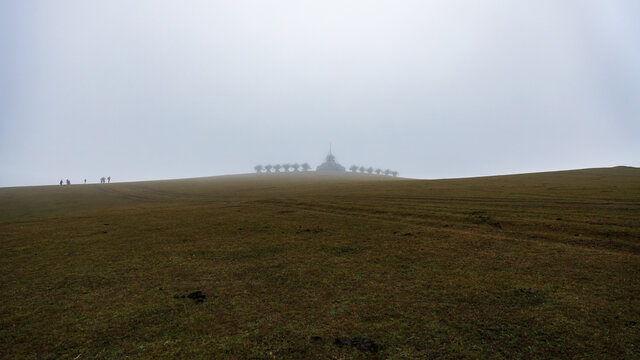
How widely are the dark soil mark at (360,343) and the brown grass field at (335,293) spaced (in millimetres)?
24

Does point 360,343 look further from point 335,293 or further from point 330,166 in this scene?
point 330,166

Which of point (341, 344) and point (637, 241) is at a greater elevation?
point (637, 241)

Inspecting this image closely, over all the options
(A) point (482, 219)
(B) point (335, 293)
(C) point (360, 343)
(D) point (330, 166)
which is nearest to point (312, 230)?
(B) point (335, 293)

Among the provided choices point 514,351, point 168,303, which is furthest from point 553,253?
point 168,303

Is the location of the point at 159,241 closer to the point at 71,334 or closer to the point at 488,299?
the point at 71,334

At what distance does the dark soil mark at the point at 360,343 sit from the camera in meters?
4.20

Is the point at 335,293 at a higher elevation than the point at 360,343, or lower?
higher

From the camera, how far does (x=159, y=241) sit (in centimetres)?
1043

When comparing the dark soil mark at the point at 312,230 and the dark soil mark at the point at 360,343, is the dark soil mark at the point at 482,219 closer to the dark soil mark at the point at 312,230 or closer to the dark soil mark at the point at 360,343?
the dark soil mark at the point at 312,230

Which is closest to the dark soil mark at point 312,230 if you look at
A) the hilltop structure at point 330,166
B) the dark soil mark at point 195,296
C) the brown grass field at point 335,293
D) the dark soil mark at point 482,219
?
the brown grass field at point 335,293

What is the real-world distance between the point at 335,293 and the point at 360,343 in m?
1.66

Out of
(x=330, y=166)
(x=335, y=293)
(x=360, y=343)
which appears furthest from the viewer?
(x=330, y=166)

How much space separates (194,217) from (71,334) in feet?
36.6

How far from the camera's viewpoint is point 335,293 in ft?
19.5
